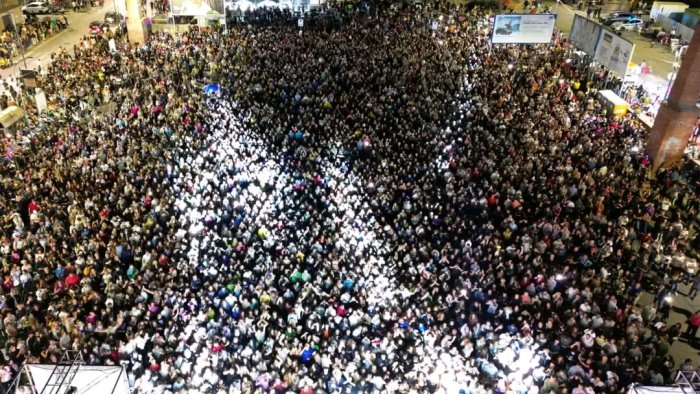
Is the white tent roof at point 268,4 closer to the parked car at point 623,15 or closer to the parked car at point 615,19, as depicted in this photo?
the parked car at point 615,19

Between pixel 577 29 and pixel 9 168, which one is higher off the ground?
pixel 577 29

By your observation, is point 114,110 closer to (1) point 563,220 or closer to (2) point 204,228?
(2) point 204,228

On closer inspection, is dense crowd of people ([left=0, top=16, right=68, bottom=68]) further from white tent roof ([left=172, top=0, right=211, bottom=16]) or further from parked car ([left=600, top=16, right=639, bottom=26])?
parked car ([left=600, top=16, right=639, bottom=26])

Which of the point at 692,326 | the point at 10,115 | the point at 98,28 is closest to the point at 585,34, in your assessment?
the point at 692,326

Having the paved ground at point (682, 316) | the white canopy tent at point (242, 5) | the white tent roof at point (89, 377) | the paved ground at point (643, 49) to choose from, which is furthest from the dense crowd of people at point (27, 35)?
the paved ground at point (643, 49)

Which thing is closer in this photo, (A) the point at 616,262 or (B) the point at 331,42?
(A) the point at 616,262

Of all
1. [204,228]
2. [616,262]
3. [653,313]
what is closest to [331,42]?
[204,228]
